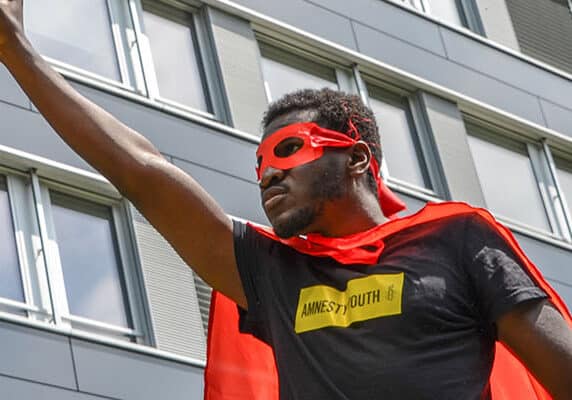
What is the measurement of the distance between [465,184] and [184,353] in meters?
5.72

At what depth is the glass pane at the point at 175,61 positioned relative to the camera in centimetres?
1805

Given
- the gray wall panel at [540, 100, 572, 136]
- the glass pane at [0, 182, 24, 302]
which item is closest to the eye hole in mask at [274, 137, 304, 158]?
the glass pane at [0, 182, 24, 302]

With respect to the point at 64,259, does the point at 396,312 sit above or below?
below

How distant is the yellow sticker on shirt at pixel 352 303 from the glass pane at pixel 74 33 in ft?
Answer: 39.5

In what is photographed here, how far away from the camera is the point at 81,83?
1684 cm

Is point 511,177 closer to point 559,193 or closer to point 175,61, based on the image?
point 559,193

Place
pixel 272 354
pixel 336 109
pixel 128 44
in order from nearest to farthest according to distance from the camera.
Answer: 1. pixel 272 354
2. pixel 336 109
3. pixel 128 44

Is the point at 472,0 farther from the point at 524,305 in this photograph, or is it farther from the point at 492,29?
the point at 524,305

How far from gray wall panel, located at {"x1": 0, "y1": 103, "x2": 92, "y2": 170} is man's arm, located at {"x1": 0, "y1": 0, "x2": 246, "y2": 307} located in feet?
34.0

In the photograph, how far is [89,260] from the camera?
1605 centimetres

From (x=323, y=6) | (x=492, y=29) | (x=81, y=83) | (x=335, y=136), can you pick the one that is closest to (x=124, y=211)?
(x=81, y=83)

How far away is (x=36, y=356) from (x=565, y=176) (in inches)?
388

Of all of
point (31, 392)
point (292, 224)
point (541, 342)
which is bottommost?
point (541, 342)

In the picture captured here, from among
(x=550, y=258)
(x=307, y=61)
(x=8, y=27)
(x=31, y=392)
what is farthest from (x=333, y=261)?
(x=550, y=258)
